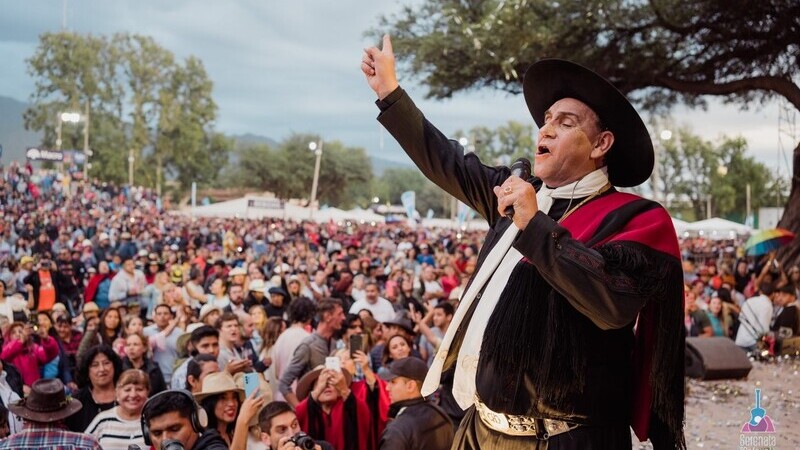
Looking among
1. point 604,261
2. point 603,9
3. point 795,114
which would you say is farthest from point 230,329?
point 795,114

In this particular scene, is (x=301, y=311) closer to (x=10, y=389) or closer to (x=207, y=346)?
(x=207, y=346)

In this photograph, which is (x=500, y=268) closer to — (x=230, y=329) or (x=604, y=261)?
(x=604, y=261)

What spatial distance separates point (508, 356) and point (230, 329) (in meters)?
5.53

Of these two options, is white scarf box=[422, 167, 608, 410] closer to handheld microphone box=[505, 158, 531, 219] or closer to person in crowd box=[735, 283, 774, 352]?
handheld microphone box=[505, 158, 531, 219]

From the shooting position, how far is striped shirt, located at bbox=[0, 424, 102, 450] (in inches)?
165

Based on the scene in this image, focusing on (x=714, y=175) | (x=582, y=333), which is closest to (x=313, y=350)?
(x=582, y=333)

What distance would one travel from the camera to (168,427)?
4258 millimetres

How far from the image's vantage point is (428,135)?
2678 mm

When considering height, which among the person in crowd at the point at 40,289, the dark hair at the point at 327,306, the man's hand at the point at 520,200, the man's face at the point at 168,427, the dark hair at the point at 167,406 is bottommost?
the person in crowd at the point at 40,289

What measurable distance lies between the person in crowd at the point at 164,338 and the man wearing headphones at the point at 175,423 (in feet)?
11.3

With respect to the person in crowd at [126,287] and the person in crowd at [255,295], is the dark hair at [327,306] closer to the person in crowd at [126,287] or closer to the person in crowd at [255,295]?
the person in crowd at [255,295]

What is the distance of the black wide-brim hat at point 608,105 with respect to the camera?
249cm

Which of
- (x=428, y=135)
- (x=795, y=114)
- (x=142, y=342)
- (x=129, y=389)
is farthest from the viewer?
(x=795, y=114)

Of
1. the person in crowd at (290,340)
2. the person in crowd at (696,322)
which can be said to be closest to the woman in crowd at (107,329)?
the person in crowd at (290,340)
